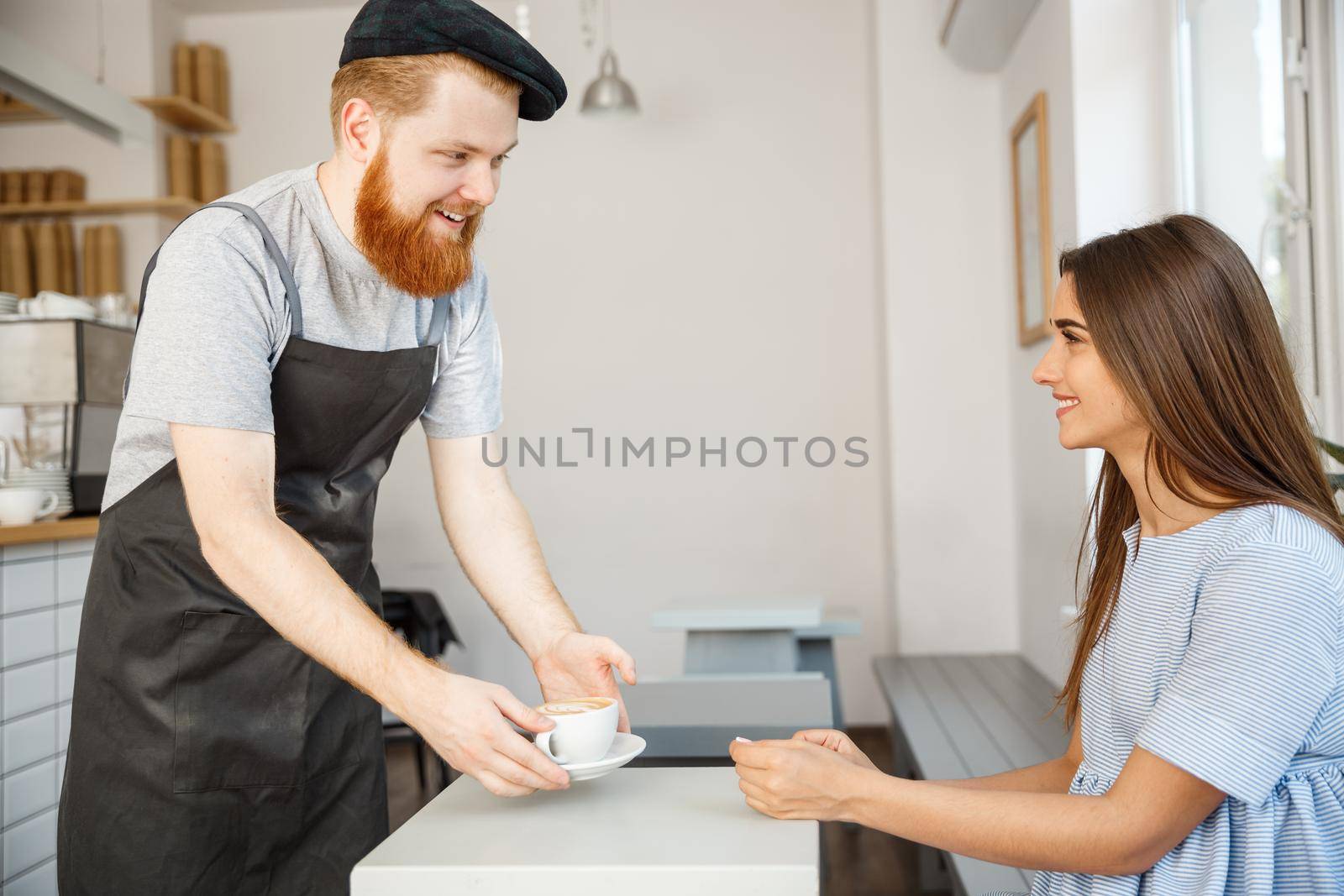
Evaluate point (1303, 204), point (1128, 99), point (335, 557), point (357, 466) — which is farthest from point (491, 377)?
point (1128, 99)

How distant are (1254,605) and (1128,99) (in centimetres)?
216

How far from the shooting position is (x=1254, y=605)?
0.97 metres

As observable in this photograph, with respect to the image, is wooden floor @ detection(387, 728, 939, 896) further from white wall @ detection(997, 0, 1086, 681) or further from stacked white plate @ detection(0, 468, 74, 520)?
stacked white plate @ detection(0, 468, 74, 520)

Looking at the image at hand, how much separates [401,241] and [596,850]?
0.75m

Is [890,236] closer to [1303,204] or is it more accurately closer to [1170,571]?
[1303,204]

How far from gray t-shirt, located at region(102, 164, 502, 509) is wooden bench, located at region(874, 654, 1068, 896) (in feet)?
3.82

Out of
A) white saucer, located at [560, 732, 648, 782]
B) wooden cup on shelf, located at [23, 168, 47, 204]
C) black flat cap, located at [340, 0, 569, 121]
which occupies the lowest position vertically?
white saucer, located at [560, 732, 648, 782]

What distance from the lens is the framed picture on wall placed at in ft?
10.3

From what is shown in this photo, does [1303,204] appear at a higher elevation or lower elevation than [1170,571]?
higher

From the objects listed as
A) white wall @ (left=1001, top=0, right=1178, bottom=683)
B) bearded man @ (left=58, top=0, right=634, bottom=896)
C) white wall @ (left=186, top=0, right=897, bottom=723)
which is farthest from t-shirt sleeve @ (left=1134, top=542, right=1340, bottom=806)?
white wall @ (left=186, top=0, right=897, bottom=723)

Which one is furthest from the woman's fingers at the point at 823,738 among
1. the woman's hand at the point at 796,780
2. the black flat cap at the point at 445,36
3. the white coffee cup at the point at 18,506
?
the white coffee cup at the point at 18,506

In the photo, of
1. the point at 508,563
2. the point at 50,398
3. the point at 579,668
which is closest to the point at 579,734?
the point at 579,668

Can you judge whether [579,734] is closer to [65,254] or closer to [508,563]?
[508,563]

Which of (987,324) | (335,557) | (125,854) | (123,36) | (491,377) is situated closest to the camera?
(125,854)
